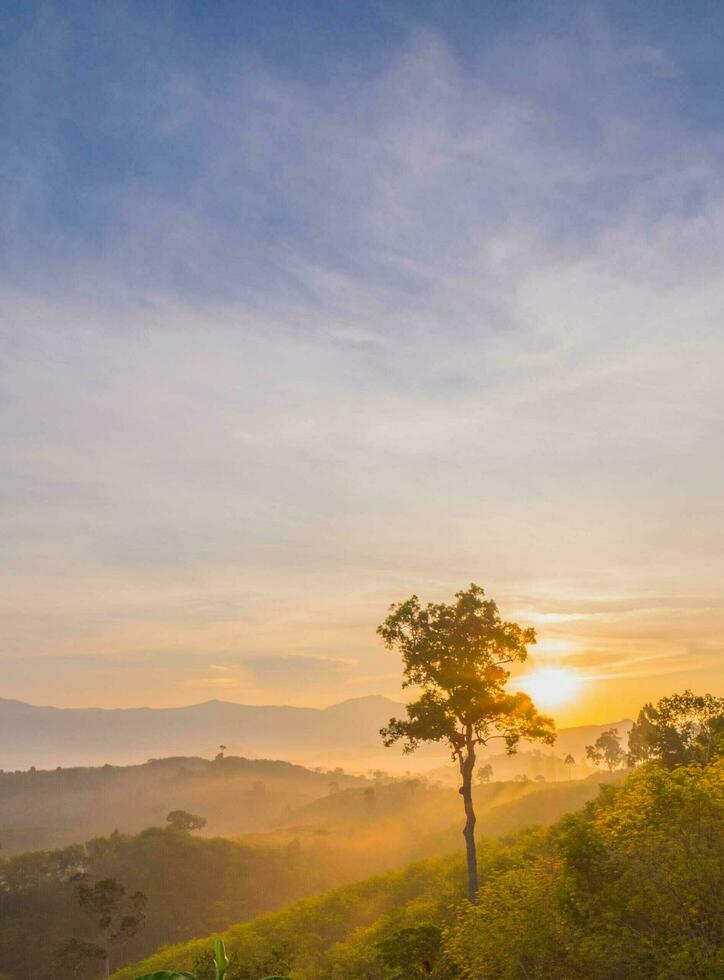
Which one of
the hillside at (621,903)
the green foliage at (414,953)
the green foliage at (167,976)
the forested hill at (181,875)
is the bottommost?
the forested hill at (181,875)

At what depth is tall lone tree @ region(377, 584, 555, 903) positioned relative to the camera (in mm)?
43844

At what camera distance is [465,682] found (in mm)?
43594

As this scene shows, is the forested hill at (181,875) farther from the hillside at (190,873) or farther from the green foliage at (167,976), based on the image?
the green foliage at (167,976)

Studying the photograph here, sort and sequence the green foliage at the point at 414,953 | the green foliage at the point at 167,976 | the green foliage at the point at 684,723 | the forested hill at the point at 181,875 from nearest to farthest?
the green foliage at the point at 167,976, the green foliage at the point at 414,953, the green foliage at the point at 684,723, the forested hill at the point at 181,875

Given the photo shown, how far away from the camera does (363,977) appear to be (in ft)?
155

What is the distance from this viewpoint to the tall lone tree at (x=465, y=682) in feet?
144

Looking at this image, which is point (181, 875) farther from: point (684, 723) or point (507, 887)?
point (507, 887)

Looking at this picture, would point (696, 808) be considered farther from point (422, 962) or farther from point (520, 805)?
point (520, 805)

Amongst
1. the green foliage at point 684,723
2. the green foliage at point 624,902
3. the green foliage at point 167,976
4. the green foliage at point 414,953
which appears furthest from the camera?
the green foliage at point 684,723

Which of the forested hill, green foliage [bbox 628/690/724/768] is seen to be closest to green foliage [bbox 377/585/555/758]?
green foliage [bbox 628/690/724/768]

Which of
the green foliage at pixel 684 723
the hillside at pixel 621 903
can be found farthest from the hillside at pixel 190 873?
the hillside at pixel 621 903

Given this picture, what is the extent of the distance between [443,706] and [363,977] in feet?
64.8

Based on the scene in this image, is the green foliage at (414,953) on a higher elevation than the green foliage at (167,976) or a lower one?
lower

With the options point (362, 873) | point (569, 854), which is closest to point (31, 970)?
point (362, 873)
